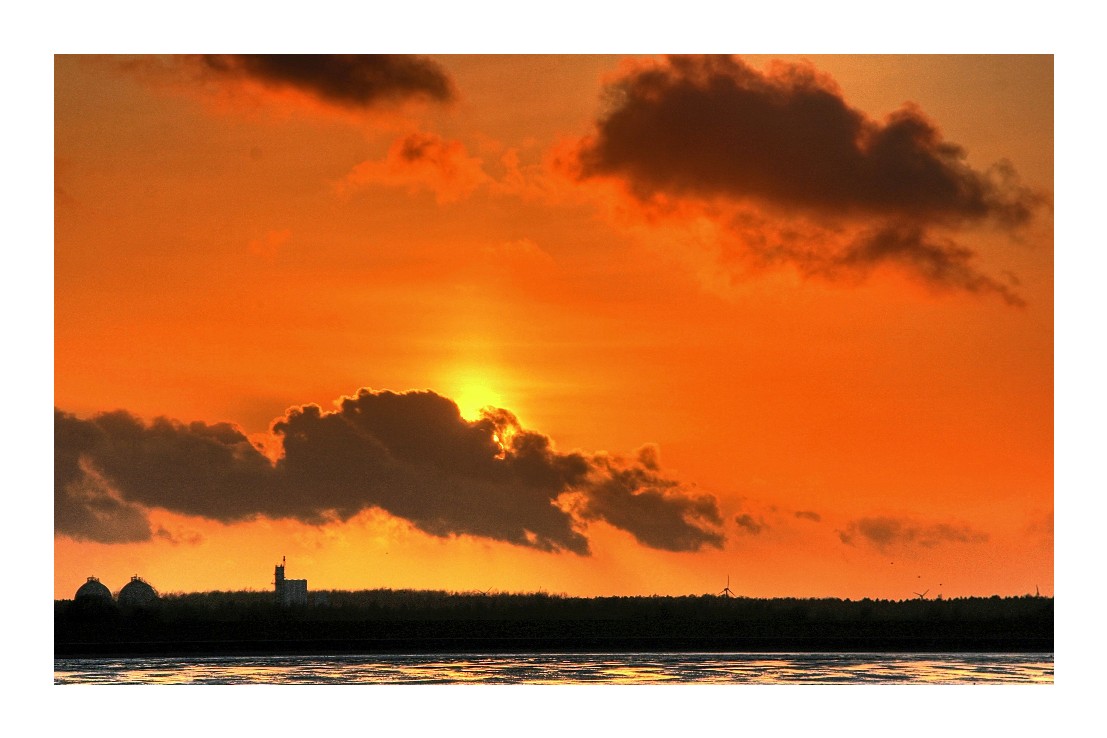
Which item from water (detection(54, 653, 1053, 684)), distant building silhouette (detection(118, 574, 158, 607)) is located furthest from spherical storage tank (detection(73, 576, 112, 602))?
water (detection(54, 653, 1053, 684))

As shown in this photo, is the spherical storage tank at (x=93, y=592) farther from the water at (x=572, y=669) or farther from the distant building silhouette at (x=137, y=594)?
the water at (x=572, y=669)

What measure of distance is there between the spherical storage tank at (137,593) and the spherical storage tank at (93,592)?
259 cm

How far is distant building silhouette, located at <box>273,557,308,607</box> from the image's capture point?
262 ft

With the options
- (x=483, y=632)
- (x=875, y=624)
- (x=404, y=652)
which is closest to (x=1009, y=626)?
(x=875, y=624)

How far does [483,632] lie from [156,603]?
1759 cm

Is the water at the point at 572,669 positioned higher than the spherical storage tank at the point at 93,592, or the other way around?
the spherical storage tank at the point at 93,592

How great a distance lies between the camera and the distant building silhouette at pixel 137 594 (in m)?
73.8

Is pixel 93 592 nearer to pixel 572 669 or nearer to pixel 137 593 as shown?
pixel 137 593

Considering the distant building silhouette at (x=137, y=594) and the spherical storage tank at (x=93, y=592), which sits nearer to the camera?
the spherical storage tank at (x=93, y=592)

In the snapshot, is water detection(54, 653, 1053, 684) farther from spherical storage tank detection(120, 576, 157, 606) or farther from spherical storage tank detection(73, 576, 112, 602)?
spherical storage tank detection(120, 576, 157, 606)

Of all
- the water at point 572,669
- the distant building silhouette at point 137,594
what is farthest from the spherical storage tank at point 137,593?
the water at point 572,669

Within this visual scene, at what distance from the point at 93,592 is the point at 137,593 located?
653cm

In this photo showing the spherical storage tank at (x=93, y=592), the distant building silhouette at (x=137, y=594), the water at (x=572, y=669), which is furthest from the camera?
the distant building silhouette at (x=137, y=594)
